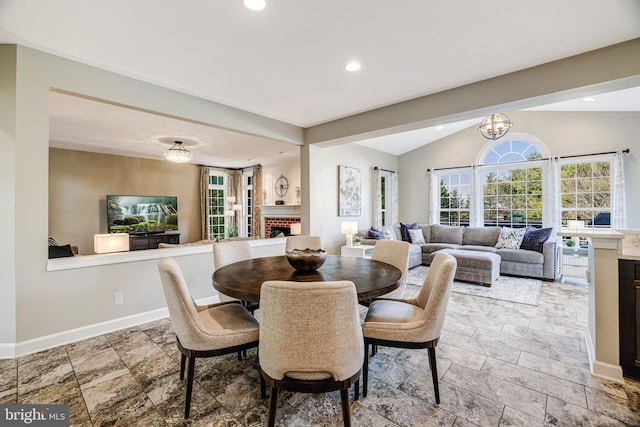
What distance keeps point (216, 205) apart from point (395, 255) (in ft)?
22.6

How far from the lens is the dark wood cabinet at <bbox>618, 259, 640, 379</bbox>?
76.6 inches

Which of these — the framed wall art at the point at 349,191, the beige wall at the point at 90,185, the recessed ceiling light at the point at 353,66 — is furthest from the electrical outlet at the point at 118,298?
the beige wall at the point at 90,185

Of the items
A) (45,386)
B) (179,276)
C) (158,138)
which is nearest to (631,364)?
(179,276)

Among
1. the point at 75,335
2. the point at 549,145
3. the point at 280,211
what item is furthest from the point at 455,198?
the point at 75,335

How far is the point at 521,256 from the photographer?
4973 mm

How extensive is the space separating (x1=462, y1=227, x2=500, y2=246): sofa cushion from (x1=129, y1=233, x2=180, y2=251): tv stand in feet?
23.4

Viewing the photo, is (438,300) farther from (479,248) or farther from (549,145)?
(549,145)

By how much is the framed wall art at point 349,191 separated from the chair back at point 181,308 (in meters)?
4.27

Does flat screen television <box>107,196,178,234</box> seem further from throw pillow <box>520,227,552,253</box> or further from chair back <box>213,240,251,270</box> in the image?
throw pillow <box>520,227,552,253</box>

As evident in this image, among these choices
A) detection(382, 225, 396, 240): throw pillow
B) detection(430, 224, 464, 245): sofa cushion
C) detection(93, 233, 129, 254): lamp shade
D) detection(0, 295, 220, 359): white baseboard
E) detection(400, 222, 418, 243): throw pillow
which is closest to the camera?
detection(0, 295, 220, 359): white baseboard

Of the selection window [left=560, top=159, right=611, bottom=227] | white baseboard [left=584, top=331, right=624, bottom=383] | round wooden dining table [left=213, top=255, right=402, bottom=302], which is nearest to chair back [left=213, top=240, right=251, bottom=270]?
round wooden dining table [left=213, top=255, right=402, bottom=302]

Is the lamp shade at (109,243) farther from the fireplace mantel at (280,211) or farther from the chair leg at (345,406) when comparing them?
the fireplace mantel at (280,211)

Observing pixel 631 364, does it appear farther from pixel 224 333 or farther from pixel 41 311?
pixel 41 311

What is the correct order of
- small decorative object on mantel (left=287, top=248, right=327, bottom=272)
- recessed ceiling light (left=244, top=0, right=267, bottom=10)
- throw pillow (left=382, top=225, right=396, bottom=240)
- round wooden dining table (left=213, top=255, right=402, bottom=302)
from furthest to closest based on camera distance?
throw pillow (left=382, top=225, right=396, bottom=240)
small decorative object on mantel (left=287, top=248, right=327, bottom=272)
recessed ceiling light (left=244, top=0, right=267, bottom=10)
round wooden dining table (left=213, top=255, right=402, bottom=302)
